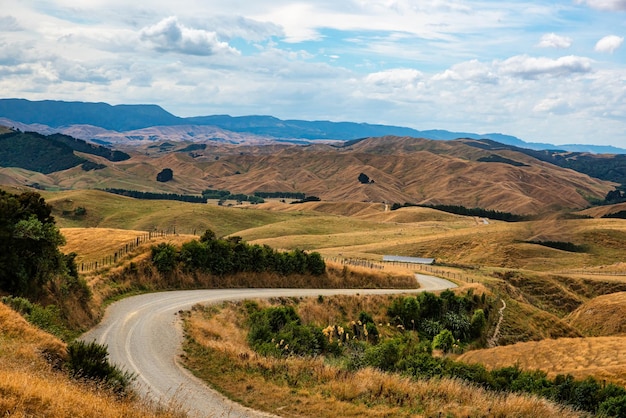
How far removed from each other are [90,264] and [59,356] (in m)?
30.9

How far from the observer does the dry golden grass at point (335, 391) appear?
63.6ft

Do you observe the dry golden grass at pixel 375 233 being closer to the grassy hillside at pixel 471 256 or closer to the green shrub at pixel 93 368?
the grassy hillside at pixel 471 256

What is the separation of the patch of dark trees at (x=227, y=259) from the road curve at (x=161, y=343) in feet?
10.1

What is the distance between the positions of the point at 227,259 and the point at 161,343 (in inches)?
883

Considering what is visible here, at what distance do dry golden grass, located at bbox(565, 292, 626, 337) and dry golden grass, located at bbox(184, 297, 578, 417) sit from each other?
46.1 metres

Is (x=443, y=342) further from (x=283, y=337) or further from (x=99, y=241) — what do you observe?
(x=99, y=241)

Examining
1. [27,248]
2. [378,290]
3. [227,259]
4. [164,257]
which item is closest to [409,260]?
[378,290]

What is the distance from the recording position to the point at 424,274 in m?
75.4

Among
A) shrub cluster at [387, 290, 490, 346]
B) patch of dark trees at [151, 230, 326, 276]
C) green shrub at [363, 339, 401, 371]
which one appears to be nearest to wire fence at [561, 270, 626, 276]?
shrub cluster at [387, 290, 490, 346]

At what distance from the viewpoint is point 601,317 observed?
6406cm

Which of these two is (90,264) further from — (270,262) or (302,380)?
(302,380)

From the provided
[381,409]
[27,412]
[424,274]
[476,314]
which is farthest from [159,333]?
[424,274]

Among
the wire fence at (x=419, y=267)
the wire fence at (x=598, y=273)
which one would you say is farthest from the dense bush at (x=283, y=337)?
the wire fence at (x=598, y=273)

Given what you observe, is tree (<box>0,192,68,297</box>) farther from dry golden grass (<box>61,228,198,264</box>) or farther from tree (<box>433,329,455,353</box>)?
tree (<box>433,329,455,353</box>)
